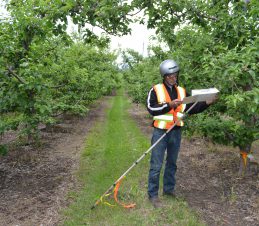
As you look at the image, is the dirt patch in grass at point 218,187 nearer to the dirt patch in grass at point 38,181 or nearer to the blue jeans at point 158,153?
the blue jeans at point 158,153

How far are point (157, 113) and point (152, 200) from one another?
1371mm

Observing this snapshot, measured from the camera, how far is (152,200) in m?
5.19

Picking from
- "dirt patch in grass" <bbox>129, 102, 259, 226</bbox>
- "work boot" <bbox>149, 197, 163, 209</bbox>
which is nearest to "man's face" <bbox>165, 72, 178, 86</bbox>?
"work boot" <bbox>149, 197, 163, 209</bbox>

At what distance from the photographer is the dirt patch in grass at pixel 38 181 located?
494cm

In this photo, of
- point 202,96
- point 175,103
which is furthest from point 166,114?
point 202,96

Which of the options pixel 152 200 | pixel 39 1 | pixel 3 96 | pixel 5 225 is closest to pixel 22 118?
pixel 3 96

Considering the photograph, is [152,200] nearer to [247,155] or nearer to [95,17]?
[247,155]

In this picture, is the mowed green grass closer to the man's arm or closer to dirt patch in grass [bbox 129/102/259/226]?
dirt patch in grass [bbox 129/102/259/226]

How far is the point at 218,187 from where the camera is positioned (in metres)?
6.05

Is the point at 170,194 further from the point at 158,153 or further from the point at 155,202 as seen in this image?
the point at 158,153

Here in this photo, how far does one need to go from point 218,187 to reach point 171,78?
232 centimetres

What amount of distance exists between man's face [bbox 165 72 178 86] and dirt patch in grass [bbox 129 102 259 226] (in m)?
1.93

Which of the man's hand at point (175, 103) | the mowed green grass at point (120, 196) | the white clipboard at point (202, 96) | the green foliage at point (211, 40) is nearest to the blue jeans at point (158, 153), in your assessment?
the mowed green grass at point (120, 196)

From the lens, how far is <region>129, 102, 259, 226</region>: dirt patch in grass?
494 centimetres
